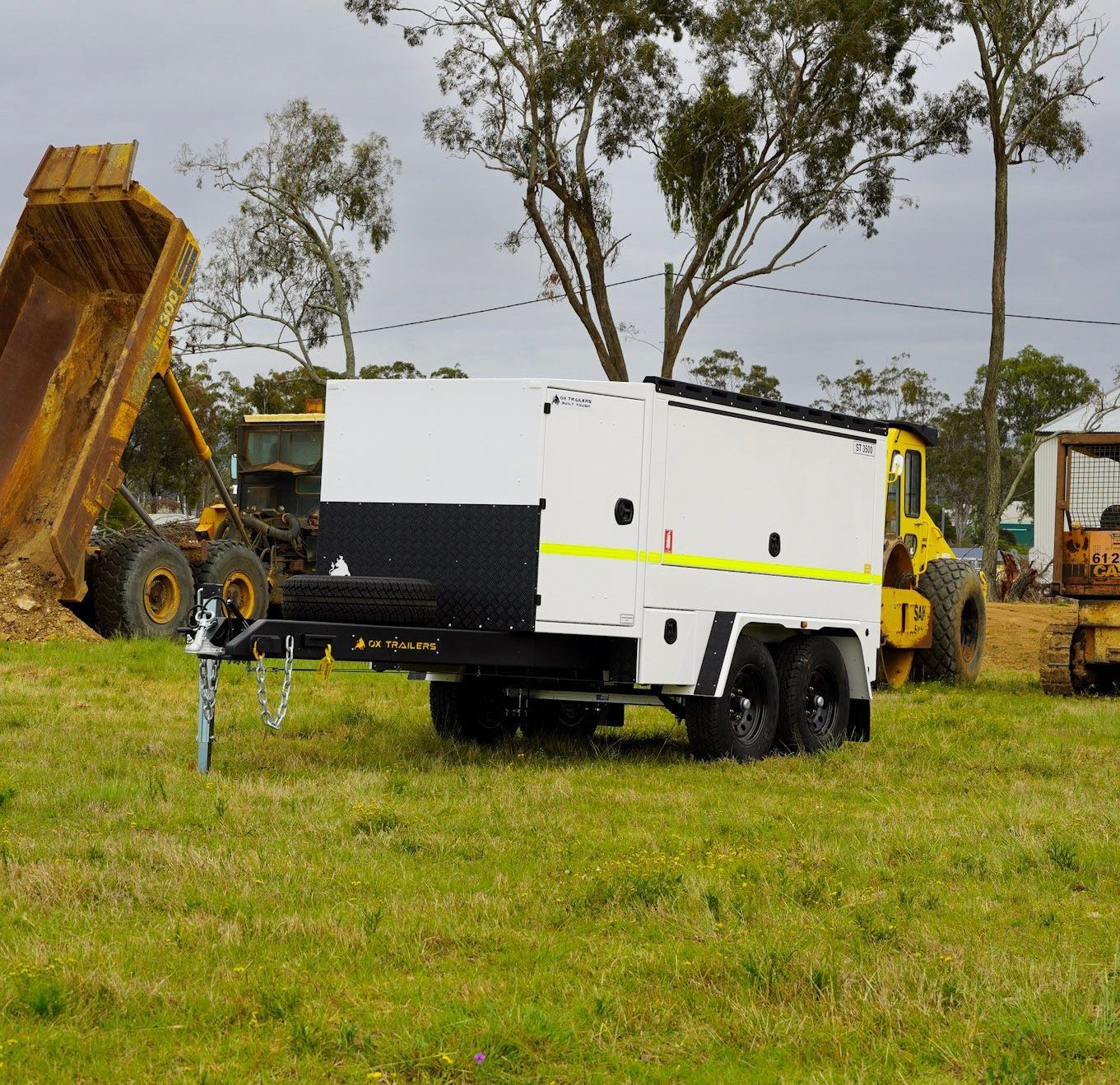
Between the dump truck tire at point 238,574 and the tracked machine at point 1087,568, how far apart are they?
935 cm

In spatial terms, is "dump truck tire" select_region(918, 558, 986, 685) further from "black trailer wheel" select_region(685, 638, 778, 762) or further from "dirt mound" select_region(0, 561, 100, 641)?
"dirt mound" select_region(0, 561, 100, 641)

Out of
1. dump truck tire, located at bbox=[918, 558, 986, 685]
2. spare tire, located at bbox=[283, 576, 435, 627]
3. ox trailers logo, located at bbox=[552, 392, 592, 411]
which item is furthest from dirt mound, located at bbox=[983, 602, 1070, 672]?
spare tire, located at bbox=[283, 576, 435, 627]

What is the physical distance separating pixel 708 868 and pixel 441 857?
1276mm

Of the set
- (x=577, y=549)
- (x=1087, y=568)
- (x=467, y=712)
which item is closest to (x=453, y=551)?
(x=577, y=549)

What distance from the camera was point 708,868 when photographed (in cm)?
724

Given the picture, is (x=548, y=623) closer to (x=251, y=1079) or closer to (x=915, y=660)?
(x=251, y=1079)

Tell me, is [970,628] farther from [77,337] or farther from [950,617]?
[77,337]

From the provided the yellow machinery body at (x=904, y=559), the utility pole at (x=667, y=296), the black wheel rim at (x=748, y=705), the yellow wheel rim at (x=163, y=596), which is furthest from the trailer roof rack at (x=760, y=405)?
the utility pole at (x=667, y=296)

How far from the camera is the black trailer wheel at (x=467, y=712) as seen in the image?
482 inches

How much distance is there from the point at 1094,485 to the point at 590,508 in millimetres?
10249

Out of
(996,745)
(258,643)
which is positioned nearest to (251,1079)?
(258,643)

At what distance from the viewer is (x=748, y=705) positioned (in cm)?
1166

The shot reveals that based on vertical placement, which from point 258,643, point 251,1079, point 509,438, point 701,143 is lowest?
point 251,1079

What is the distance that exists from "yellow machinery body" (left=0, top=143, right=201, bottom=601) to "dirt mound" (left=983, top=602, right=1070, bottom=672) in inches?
519
